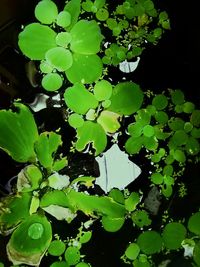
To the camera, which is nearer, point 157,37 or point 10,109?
point 10,109

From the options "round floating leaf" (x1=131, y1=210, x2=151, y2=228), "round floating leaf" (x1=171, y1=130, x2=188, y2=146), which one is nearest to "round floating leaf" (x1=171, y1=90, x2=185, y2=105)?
"round floating leaf" (x1=171, y1=130, x2=188, y2=146)

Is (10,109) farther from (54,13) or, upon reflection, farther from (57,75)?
(54,13)

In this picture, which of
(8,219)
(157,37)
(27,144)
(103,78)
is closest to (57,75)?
(103,78)

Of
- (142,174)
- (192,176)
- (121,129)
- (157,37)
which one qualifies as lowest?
(192,176)

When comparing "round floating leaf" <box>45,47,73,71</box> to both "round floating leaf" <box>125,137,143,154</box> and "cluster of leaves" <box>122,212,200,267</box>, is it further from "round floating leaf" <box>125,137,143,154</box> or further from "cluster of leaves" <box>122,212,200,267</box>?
"cluster of leaves" <box>122,212,200,267</box>

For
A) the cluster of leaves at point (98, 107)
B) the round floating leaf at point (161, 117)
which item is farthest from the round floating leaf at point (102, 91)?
the round floating leaf at point (161, 117)

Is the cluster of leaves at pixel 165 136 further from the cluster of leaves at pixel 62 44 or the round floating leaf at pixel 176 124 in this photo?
the cluster of leaves at pixel 62 44

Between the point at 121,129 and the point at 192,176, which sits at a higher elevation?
the point at 121,129
